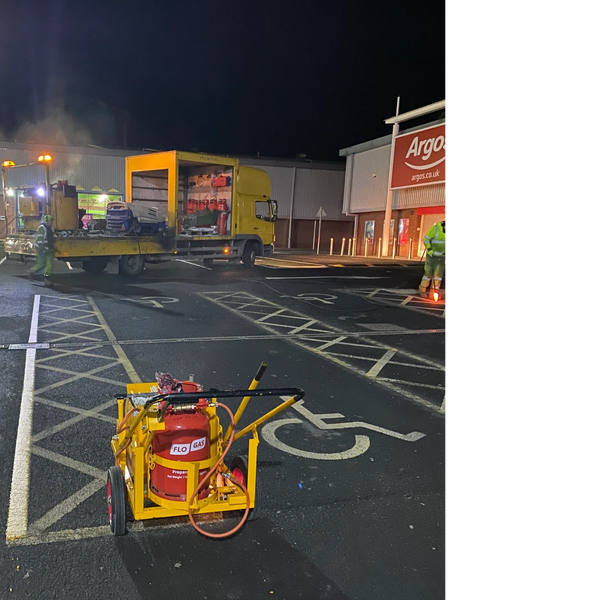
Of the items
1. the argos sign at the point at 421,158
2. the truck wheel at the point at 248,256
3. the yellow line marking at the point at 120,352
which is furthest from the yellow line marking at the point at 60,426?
the argos sign at the point at 421,158

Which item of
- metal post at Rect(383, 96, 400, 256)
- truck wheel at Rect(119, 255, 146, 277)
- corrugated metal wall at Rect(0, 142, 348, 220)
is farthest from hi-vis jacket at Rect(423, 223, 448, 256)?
corrugated metal wall at Rect(0, 142, 348, 220)

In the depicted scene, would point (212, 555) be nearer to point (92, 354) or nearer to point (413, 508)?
point (413, 508)

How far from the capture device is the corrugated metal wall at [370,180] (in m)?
29.3

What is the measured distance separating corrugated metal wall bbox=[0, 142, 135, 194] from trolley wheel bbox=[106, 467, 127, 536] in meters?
31.5

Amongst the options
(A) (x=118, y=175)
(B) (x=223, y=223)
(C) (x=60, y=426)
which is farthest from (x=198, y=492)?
(A) (x=118, y=175)

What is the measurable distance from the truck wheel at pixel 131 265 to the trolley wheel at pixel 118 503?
13434mm

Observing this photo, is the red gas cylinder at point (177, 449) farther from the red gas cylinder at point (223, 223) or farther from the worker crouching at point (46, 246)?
the red gas cylinder at point (223, 223)

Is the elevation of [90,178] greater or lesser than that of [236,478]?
greater

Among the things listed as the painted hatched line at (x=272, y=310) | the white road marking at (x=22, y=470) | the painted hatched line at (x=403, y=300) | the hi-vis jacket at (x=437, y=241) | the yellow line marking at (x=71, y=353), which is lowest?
the white road marking at (x=22, y=470)

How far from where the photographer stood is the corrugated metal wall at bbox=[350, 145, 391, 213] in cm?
2934

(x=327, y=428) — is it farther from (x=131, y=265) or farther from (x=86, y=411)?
(x=131, y=265)
